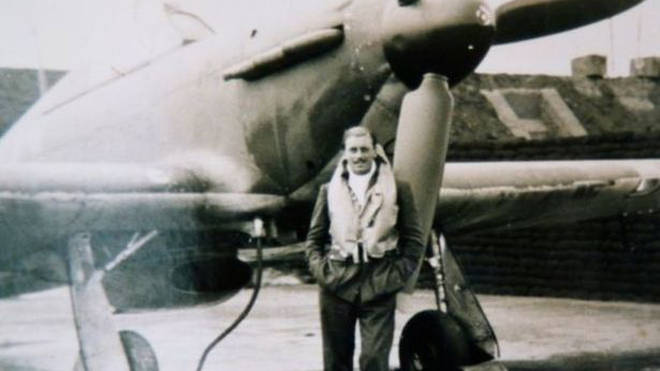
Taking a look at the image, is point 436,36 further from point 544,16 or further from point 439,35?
point 544,16

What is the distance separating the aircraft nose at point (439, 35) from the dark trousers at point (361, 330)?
115cm

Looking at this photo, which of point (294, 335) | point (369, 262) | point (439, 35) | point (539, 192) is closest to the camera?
point (369, 262)

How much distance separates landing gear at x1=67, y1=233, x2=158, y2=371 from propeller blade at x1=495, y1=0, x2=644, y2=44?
2.24 metres

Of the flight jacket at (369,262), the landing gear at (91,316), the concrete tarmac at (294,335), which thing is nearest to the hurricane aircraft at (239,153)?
the landing gear at (91,316)

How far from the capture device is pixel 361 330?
373 cm

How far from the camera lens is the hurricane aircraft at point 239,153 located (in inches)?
174

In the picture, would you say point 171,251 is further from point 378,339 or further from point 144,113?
point 378,339

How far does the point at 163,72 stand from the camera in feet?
19.1

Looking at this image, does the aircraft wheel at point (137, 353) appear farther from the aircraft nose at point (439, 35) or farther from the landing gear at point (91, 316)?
the aircraft nose at point (439, 35)

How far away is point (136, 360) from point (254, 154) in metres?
1.20

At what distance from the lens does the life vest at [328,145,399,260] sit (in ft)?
12.0

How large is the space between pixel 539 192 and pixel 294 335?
2384mm

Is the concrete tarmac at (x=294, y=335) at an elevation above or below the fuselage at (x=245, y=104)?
below

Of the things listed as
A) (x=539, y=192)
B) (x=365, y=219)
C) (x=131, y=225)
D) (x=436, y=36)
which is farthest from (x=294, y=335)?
(x=365, y=219)
